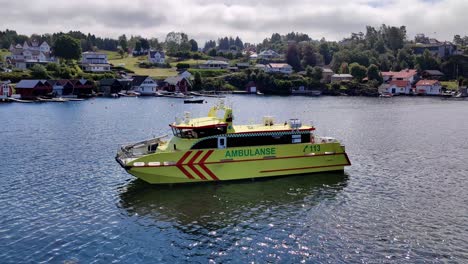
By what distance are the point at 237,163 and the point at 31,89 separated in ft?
323

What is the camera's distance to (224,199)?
32.1 metres

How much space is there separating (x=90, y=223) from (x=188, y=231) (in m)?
6.24

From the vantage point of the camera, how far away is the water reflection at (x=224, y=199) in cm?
2884

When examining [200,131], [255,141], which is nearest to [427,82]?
[255,141]

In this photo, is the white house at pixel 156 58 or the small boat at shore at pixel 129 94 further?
the white house at pixel 156 58

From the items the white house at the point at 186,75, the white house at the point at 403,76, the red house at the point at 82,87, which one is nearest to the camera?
the red house at the point at 82,87

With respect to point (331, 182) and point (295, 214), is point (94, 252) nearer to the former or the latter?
point (295, 214)

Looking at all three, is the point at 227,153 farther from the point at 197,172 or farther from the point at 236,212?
the point at 236,212

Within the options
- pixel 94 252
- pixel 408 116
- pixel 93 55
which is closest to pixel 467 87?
pixel 408 116

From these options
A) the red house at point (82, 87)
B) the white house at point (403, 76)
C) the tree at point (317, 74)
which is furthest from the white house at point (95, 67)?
the white house at point (403, 76)

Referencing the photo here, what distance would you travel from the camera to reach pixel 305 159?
3781 centimetres

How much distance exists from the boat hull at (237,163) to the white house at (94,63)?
5469 inches

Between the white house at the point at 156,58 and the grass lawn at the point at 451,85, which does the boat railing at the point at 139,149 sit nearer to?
the grass lawn at the point at 451,85

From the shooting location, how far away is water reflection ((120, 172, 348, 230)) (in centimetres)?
2884
